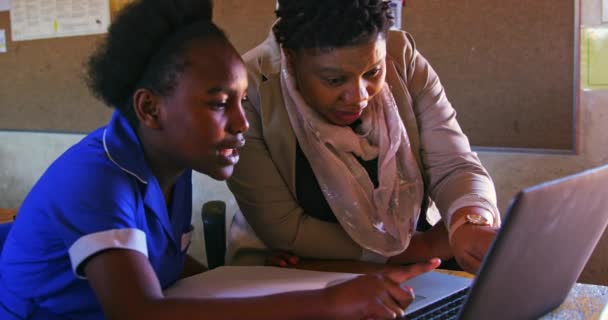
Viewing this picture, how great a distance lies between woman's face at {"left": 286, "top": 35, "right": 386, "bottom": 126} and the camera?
4.02ft

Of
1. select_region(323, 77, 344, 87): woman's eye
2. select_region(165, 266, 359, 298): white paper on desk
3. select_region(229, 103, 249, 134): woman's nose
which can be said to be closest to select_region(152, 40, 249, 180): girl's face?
select_region(229, 103, 249, 134): woman's nose

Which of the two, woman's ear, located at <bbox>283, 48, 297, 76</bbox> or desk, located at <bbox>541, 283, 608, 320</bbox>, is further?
woman's ear, located at <bbox>283, 48, 297, 76</bbox>

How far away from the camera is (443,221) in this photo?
4.30 feet

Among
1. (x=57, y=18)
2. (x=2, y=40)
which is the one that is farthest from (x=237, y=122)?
(x=2, y=40)

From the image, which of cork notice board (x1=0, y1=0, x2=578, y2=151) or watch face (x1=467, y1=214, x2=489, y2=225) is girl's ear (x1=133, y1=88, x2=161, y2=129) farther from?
cork notice board (x1=0, y1=0, x2=578, y2=151)

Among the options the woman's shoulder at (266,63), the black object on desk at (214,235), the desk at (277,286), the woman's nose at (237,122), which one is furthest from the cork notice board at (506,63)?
the woman's nose at (237,122)

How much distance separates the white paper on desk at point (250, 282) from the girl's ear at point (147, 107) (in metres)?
0.26

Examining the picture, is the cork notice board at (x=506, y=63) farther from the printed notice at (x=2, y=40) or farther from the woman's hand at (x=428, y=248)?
the printed notice at (x=2, y=40)

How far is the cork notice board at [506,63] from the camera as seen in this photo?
1886mm

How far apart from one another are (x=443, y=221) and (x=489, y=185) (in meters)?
0.11

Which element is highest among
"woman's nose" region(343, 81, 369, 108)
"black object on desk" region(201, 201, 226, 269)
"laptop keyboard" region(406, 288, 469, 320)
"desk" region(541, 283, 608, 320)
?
"woman's nose" region(343, 81, 369, 108)

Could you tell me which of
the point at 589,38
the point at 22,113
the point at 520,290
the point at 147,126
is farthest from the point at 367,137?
the point at 22,113

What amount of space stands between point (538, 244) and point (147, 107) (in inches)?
23.0

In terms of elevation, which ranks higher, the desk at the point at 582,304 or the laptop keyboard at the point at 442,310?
the laptop keyboard at the point at 442,310
